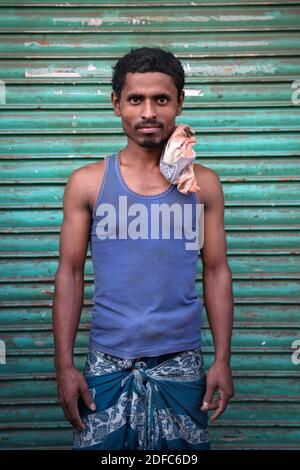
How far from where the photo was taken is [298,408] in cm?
450

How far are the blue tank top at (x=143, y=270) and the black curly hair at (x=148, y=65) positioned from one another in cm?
44

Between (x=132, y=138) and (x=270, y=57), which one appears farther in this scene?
(x=270, y=57)

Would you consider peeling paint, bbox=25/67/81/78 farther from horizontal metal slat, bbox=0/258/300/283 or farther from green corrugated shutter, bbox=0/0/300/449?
horizontal metal slat, bbox=0/258/300/283

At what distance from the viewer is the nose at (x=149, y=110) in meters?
3.02

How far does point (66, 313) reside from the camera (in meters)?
3.14

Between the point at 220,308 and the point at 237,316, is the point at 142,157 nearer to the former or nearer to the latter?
the point at 220,308

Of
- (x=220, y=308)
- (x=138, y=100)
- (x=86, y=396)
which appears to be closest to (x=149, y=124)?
(x=138, y=100)

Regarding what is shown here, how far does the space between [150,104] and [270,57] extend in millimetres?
1635

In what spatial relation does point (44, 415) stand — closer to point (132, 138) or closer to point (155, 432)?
point (155, 432)

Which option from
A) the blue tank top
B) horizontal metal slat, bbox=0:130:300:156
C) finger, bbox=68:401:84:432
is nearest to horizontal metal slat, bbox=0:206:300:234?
horizontal metal slat, bbox=0:130:300:156

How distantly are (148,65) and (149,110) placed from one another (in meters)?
0.21

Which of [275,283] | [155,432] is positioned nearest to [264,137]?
[275,283]

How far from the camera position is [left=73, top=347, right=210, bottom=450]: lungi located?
3033mm

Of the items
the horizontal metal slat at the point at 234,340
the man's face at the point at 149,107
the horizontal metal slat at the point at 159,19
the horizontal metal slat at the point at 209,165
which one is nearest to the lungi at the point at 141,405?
the man's face at the point at 149,107
